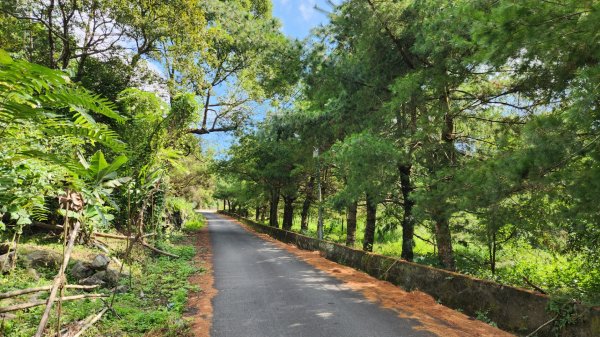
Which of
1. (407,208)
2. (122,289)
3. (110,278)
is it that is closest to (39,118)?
(122,289)

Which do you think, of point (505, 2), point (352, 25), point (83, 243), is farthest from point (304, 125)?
point (505, 2)

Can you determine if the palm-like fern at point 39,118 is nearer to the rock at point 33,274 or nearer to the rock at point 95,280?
the rock at point 95,280

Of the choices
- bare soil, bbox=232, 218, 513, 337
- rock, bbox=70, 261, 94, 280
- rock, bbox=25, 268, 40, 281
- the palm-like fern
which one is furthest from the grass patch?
bare soil, bbox=232, 218, 513, 337

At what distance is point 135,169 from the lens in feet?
22.8

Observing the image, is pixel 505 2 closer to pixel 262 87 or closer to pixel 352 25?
pixel 352 25

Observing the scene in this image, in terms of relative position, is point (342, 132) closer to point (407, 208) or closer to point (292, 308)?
point (407, 208)

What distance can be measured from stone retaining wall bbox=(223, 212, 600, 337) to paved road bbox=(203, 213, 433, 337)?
1.51 m

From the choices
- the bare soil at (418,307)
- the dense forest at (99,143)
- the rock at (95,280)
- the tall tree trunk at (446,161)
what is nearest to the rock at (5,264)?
the dense forest at (99,143)

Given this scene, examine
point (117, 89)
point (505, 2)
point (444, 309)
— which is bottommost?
point (444, 309)

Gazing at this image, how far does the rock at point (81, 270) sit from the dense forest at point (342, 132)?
17cm

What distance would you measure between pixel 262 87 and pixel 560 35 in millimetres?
15568

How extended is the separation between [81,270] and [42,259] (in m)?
1.19

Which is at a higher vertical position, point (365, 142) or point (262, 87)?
point (262, 87)

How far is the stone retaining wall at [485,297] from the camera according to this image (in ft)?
16.5
